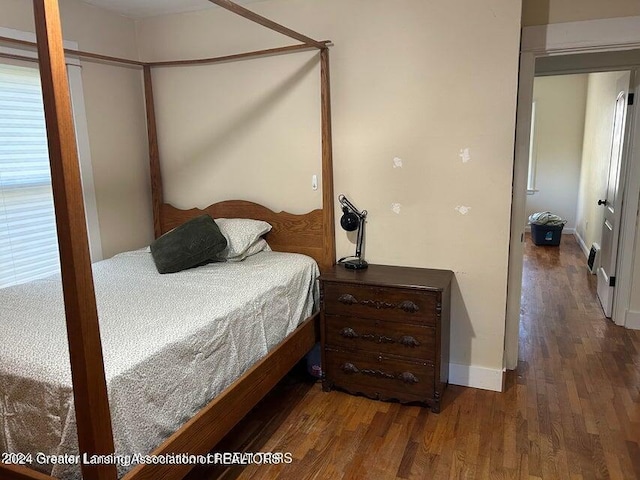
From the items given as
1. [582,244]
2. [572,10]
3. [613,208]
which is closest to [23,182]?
[572,10]

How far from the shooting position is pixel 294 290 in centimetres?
264

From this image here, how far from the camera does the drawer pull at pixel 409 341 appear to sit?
8.34 ft

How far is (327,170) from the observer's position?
2887 millimetres

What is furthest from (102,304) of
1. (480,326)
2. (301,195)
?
(480,326)

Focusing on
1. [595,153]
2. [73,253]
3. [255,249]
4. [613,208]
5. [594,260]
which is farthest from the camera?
[595,153]

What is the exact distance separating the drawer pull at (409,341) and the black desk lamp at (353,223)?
49 cm

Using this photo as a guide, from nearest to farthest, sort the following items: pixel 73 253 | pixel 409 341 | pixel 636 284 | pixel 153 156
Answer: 1. pixel 73 253
2. pixel 409 341
3. pixel 153 156
4. pixel 636 284

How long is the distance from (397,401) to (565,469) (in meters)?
0.88

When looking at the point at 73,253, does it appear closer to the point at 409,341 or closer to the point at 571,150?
the point at 409,341

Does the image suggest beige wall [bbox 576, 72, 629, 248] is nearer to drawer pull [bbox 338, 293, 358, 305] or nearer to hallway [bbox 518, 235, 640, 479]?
hallway [bbox 518, 235, 640, 479]

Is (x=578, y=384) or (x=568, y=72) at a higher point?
(x=568, y=72)

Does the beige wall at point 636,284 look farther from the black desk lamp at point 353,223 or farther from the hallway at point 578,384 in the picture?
the black desk lamp at point 353,223

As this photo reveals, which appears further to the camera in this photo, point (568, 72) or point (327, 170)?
point (568, 72)

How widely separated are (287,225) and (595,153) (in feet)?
15.3
